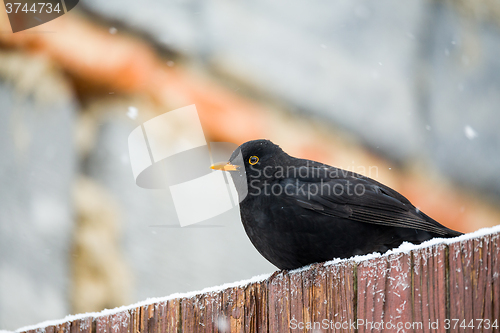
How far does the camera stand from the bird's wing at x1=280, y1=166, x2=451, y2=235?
7.45 ft

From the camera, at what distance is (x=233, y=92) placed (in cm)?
434

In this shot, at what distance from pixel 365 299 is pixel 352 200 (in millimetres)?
1115

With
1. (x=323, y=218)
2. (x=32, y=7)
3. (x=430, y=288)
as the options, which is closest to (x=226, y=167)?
(x=323, y=218)

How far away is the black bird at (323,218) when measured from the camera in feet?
7.33

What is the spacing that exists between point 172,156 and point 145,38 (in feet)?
3.93

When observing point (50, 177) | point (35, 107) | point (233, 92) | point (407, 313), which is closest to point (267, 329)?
point (407, 313)

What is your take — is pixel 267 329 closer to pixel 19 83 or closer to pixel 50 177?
pixel 50 177

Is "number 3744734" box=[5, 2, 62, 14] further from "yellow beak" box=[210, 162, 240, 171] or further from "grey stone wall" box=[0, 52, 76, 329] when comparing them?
"yellow beak" box=[210, 162, 240, 171]

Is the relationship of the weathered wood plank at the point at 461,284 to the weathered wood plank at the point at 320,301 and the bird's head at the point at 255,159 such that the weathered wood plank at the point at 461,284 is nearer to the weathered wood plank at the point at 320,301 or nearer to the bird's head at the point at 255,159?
the weathered wood plank at the point at 320,301

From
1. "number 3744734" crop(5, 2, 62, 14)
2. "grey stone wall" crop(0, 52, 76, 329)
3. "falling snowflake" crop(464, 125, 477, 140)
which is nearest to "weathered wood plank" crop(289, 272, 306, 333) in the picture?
"falling snowflake" crop(464, 125, 477, 140)

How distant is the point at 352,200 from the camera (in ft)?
7.94

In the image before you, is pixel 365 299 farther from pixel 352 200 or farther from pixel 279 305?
pixel 352 200

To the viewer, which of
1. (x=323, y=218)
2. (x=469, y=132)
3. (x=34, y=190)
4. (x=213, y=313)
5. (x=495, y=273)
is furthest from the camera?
(x=34, y=190)

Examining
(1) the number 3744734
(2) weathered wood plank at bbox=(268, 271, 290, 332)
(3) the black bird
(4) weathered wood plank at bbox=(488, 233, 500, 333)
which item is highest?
(1) the number 3744734
